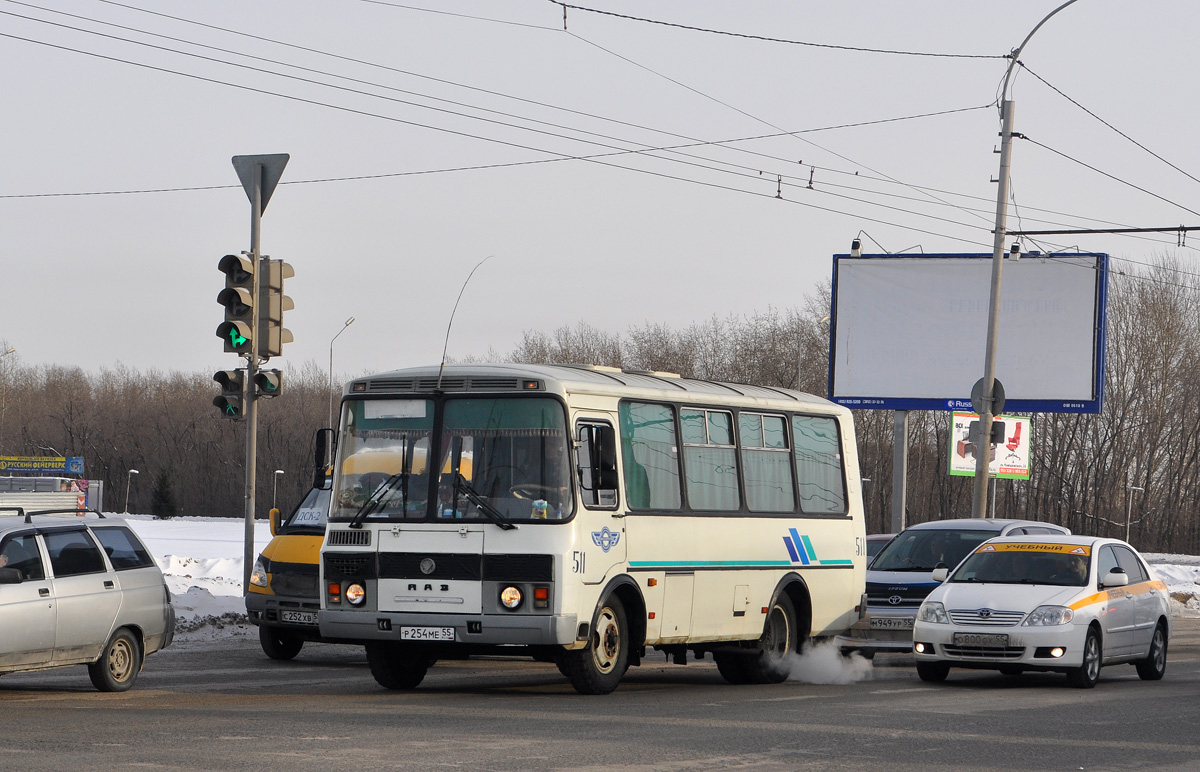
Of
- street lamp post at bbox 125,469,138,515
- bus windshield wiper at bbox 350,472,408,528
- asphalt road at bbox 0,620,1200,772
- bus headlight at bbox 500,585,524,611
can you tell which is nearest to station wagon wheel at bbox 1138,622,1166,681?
asphalt road at bbox 0,620,1200,772

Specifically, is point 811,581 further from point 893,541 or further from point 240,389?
point 240,389

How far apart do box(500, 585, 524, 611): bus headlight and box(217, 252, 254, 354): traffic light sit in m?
6.25

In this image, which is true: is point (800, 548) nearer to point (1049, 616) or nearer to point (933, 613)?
point (933, 613)

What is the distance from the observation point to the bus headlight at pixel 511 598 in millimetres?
12047

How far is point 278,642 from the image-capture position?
16.3 metres

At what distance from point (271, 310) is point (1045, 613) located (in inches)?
359

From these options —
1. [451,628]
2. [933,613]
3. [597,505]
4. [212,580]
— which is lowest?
[212,580]

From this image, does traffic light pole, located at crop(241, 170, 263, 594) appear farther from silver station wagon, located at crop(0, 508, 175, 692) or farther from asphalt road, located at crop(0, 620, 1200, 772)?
silver station wagon, located at crop(0, 508, 175, 692)

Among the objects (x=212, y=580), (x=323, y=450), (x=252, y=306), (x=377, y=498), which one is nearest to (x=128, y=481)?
(x=212, y=580)

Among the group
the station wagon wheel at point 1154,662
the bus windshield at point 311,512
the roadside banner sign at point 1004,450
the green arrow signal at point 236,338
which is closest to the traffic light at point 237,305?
the green arrow signal at point 236,338

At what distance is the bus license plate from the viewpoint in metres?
12.2

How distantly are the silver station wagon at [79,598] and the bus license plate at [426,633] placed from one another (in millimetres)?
2483

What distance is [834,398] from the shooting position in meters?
37.7

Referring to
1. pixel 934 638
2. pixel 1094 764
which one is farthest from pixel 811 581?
pixel 1094 764
